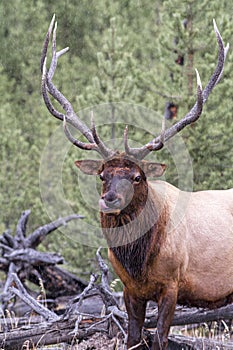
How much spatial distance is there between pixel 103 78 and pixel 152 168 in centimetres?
535

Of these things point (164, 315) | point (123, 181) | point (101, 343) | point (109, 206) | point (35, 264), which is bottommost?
point (101, 343)

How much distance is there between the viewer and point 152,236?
4.79 meters

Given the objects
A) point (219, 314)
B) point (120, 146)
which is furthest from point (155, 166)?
point (120, 146)

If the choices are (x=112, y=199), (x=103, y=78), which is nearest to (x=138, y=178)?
(x=112, y=199)

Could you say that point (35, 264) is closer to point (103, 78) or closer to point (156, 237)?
point (156, 237)

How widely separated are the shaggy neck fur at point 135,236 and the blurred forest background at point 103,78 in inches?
148

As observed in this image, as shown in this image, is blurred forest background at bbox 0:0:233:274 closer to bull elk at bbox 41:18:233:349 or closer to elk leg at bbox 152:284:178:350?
bull elk at bbox 41:18:233:349

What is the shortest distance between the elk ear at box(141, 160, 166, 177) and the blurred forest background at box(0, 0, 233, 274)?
374cm

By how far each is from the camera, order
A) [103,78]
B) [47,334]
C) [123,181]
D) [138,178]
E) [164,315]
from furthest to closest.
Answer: [103,78] → [47,334] → [164,315] → [138,178] → [123,181]

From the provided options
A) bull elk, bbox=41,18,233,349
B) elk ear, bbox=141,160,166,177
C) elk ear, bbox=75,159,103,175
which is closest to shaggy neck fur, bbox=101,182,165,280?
bull elk, bbox=41,18,233,349

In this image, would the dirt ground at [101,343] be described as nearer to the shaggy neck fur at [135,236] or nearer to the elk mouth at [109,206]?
the shaggy neck fur at [135,236]

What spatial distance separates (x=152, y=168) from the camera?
4.76m

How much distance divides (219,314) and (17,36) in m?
11.0

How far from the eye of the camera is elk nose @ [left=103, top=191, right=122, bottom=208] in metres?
4.37
